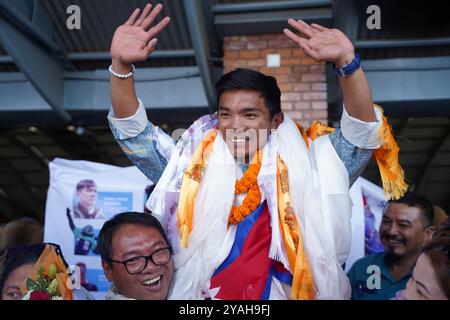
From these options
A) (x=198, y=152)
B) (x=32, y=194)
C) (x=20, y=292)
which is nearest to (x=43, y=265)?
(x=20, y=292)

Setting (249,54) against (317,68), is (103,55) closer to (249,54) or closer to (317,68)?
(249,54)

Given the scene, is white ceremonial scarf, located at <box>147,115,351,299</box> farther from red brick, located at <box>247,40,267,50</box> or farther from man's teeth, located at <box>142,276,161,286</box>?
red brick, located at <box>247,40,267,50</box>

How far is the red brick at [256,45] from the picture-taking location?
3.91 m

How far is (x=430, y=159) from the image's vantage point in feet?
25.5

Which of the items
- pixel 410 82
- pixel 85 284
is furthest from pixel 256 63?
pixel 85 284

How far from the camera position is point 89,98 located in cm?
412

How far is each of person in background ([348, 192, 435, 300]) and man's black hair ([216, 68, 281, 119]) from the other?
115cm

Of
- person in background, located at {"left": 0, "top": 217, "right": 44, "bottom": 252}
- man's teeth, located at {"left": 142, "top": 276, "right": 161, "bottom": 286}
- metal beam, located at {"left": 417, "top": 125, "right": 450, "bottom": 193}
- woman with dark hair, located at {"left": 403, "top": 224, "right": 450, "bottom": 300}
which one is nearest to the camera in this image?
woman with dark hair, located at {"left": 403, "top": 224, "right": 450, "bottom": 300}

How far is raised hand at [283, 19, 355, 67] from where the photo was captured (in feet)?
5.48

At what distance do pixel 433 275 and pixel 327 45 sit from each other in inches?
30.4

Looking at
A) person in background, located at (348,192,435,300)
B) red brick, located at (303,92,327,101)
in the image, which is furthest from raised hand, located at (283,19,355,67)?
red brick, located at (303,92,327,101)

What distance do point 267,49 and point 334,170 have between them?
2.32 meters

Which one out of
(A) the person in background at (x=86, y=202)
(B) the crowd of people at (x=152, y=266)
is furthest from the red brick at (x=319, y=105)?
(A) the person in background at (x=86, y=202)
